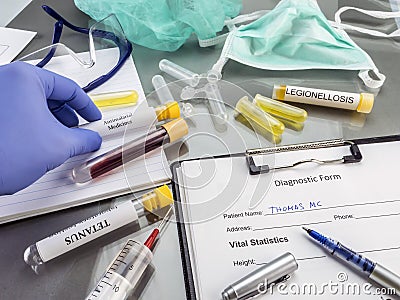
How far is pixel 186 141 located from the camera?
2.25ft

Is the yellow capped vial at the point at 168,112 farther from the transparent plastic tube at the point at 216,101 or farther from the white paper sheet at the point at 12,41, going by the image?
the white paper sheet at the point at 12,41

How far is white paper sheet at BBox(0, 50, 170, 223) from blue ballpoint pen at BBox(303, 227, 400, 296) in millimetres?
205

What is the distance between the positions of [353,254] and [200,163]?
21 centimetres

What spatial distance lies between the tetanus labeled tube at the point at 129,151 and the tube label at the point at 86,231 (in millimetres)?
66

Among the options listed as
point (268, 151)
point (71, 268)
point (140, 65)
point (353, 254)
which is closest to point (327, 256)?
point (353, 254)

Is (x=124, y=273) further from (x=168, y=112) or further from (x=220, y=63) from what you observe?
(x=220, y=63)

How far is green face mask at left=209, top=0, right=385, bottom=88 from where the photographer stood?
780mm

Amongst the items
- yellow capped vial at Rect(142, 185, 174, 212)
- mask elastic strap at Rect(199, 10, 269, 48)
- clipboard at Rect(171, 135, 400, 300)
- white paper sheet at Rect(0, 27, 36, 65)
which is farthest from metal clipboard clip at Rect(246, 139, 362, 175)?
white paper sheet at Rect(0, 27, 36, 65)

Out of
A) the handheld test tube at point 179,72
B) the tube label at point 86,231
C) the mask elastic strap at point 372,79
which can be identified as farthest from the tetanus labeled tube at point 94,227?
the mask elastic strap at point 372,79

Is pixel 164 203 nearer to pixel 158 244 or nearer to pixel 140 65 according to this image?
pixel 158 244

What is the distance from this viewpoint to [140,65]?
2.70 feet

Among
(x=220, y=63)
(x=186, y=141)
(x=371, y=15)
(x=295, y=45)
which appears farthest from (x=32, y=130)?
(x=371, y=15)

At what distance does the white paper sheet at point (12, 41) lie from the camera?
856 mm

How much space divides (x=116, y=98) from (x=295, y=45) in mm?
278
